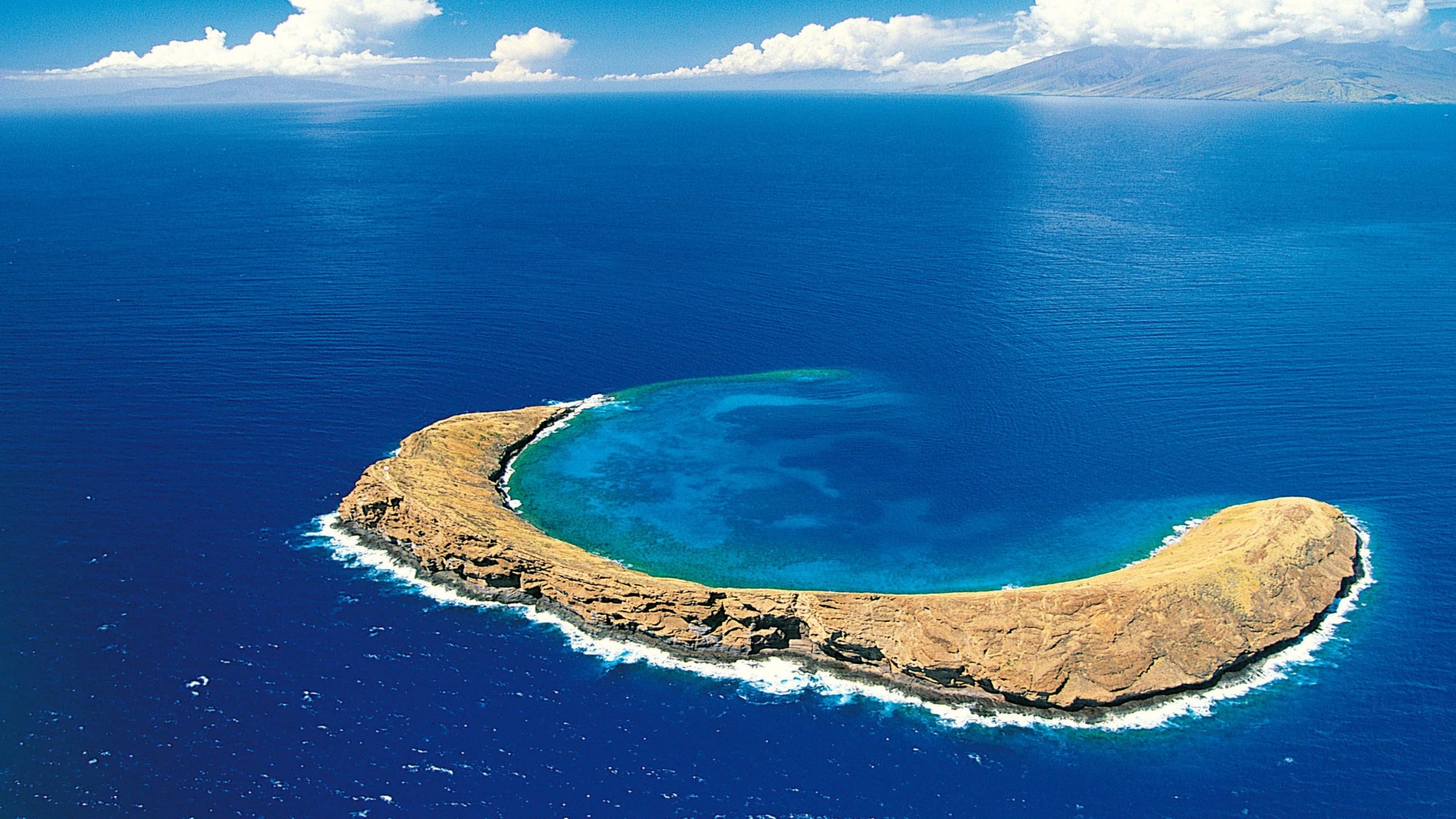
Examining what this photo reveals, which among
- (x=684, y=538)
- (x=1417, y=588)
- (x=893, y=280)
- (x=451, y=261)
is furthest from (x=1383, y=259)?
(x=451, y=261)

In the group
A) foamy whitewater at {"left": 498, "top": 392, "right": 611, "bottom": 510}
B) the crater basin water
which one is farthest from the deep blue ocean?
foamy whitewater at {"left": 498, "top": 392, "right": 611, "bottom": 510}

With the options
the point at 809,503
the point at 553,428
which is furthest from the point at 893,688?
the point at 553,428

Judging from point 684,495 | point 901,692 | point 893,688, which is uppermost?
point 684,495

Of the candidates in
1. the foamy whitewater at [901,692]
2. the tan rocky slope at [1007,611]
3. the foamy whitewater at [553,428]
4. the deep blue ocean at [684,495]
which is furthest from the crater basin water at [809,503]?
the foamy whitewater at [901,692]

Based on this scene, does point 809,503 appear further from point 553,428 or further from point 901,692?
point 553,428

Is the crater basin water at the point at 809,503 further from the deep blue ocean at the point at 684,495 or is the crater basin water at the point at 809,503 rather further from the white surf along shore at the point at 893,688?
the white surf along shore at the point at 893,688

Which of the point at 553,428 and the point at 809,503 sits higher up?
the point at 553,428

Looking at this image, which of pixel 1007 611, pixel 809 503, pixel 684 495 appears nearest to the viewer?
pixel 1007 611
